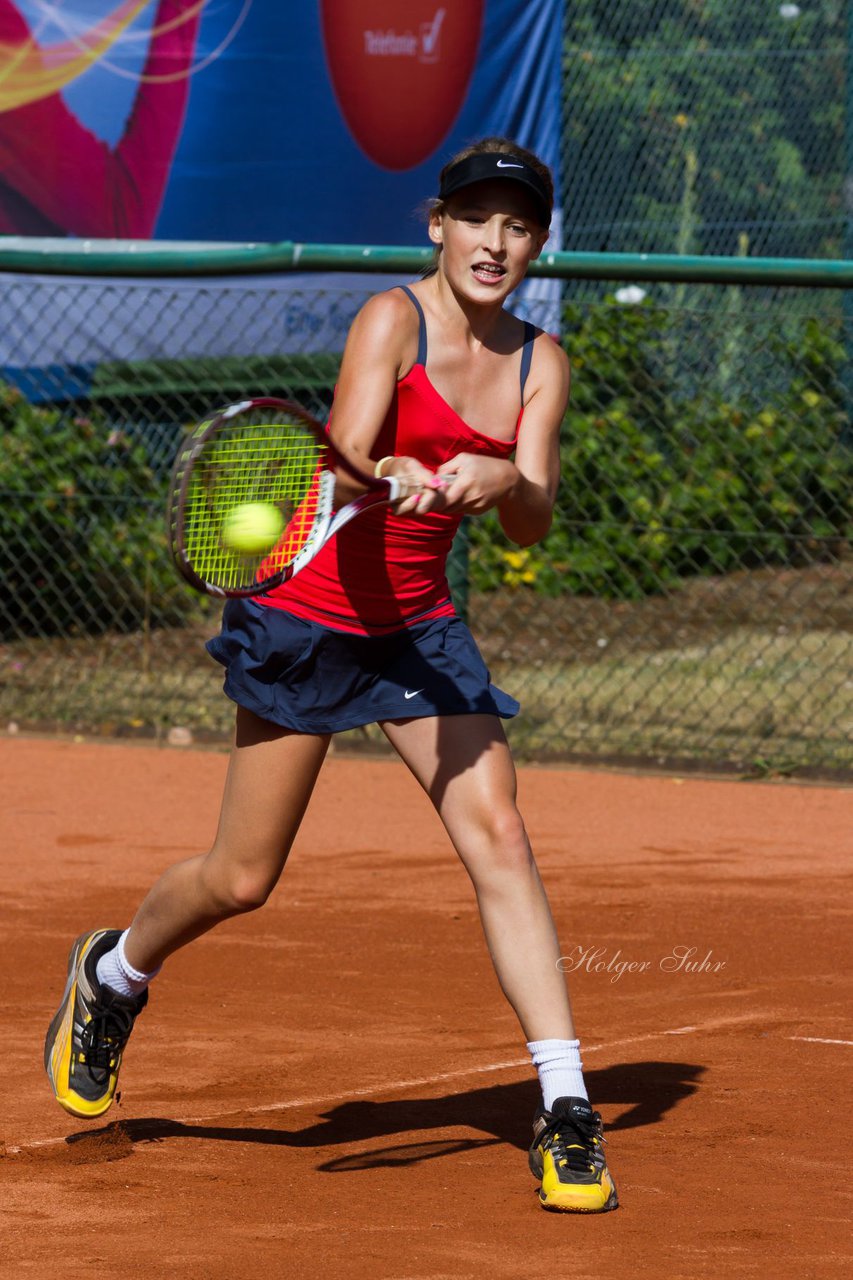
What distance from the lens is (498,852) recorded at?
3.49 m

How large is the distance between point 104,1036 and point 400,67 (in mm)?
8158

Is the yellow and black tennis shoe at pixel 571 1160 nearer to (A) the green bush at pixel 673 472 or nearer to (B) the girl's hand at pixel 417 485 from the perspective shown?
(B) the girl's hand at pixel 417 485

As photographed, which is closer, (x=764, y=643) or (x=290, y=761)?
(x=290, y=761)

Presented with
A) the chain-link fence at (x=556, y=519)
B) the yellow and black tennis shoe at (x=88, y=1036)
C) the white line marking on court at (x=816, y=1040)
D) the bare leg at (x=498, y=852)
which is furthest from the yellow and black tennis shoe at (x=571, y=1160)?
the chain-link fence at (x=556, y=519)

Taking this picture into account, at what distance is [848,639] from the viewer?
9.44 metres

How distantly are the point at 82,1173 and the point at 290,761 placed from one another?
82 centimetres

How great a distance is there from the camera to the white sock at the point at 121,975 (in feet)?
12.5

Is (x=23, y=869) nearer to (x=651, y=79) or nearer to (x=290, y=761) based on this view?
(x=290, y=761)

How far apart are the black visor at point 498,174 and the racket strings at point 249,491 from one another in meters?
0.54

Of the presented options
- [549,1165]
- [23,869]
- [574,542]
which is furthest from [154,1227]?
[574,542]

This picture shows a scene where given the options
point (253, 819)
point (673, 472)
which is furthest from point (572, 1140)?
point (673, 472)

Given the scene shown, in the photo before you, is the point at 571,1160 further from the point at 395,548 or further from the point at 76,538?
the point at 76,538

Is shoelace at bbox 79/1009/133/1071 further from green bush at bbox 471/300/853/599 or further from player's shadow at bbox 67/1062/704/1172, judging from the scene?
green bush at bbox 471/300/853/599

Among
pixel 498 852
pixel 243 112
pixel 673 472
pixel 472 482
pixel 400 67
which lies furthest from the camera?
pixel 400 67
